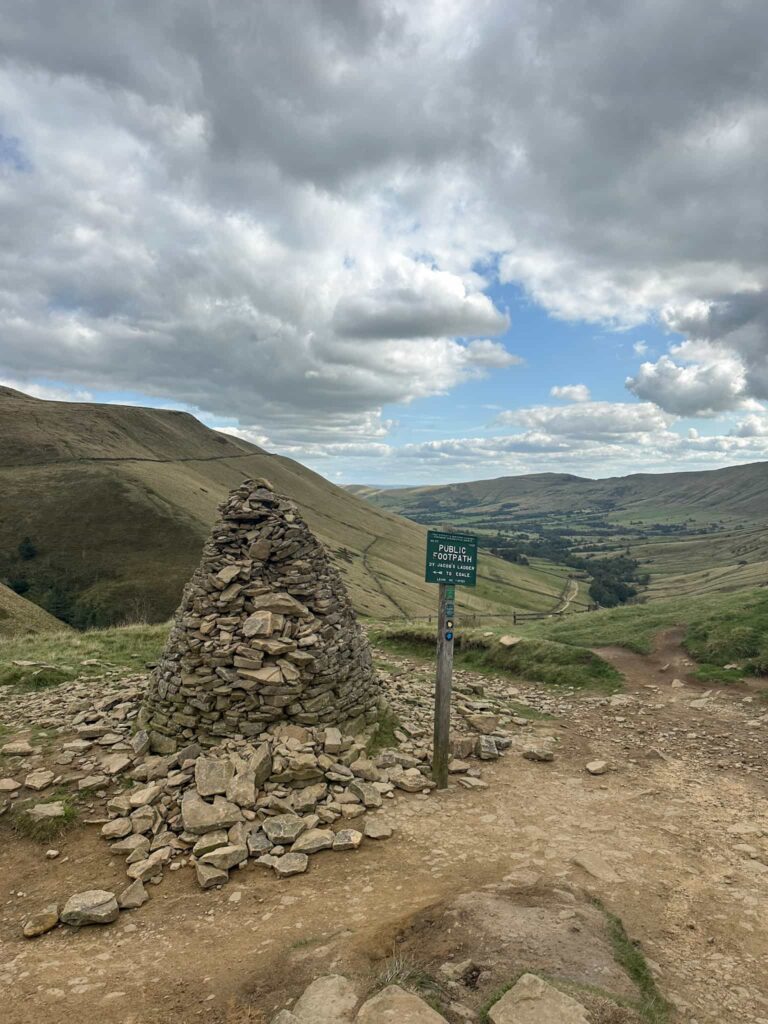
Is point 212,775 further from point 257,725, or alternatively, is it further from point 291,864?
point 291,864

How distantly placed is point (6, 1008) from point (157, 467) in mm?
121747

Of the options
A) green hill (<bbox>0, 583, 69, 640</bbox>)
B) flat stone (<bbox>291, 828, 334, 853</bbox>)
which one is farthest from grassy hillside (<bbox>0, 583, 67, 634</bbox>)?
flat stone (<bbox>291, 828, 334, 853</bbox>)

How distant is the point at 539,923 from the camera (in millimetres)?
6242

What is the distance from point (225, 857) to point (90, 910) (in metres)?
1.91

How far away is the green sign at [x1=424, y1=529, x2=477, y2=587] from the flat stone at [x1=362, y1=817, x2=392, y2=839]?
4745 millimetres

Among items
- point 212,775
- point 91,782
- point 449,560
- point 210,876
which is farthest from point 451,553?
point 91,782

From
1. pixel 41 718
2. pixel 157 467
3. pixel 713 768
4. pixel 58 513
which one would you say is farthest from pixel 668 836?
pixel 157 467

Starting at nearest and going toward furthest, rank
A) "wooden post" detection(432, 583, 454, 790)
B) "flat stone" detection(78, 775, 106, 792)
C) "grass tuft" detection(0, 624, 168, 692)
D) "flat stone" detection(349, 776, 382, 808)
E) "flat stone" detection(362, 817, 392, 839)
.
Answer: "flat stone" detection(362, 817, 392, 839) < "flat stone" detection(349, 776, 382, 808) < "flat stone" detection(78, 775, 106, 792) < "wooden post" detection(432, 583, 454, 790) < "grass tuft" detection(0, 624, 168, 692)

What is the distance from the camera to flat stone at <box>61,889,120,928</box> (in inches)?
284

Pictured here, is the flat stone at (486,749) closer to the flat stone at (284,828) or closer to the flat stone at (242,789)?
the flat stone at (284,828)

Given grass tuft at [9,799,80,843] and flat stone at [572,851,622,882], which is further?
grass tuft at [9,799,80,843]

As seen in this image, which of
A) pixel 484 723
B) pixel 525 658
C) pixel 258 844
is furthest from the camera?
pixel 525 658

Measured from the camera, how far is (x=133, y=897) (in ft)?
25.2

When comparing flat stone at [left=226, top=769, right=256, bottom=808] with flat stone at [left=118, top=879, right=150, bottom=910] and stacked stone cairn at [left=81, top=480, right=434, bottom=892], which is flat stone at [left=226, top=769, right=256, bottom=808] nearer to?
stacked stone cairn at [left=81, top=480, right=434, bottom=892]
